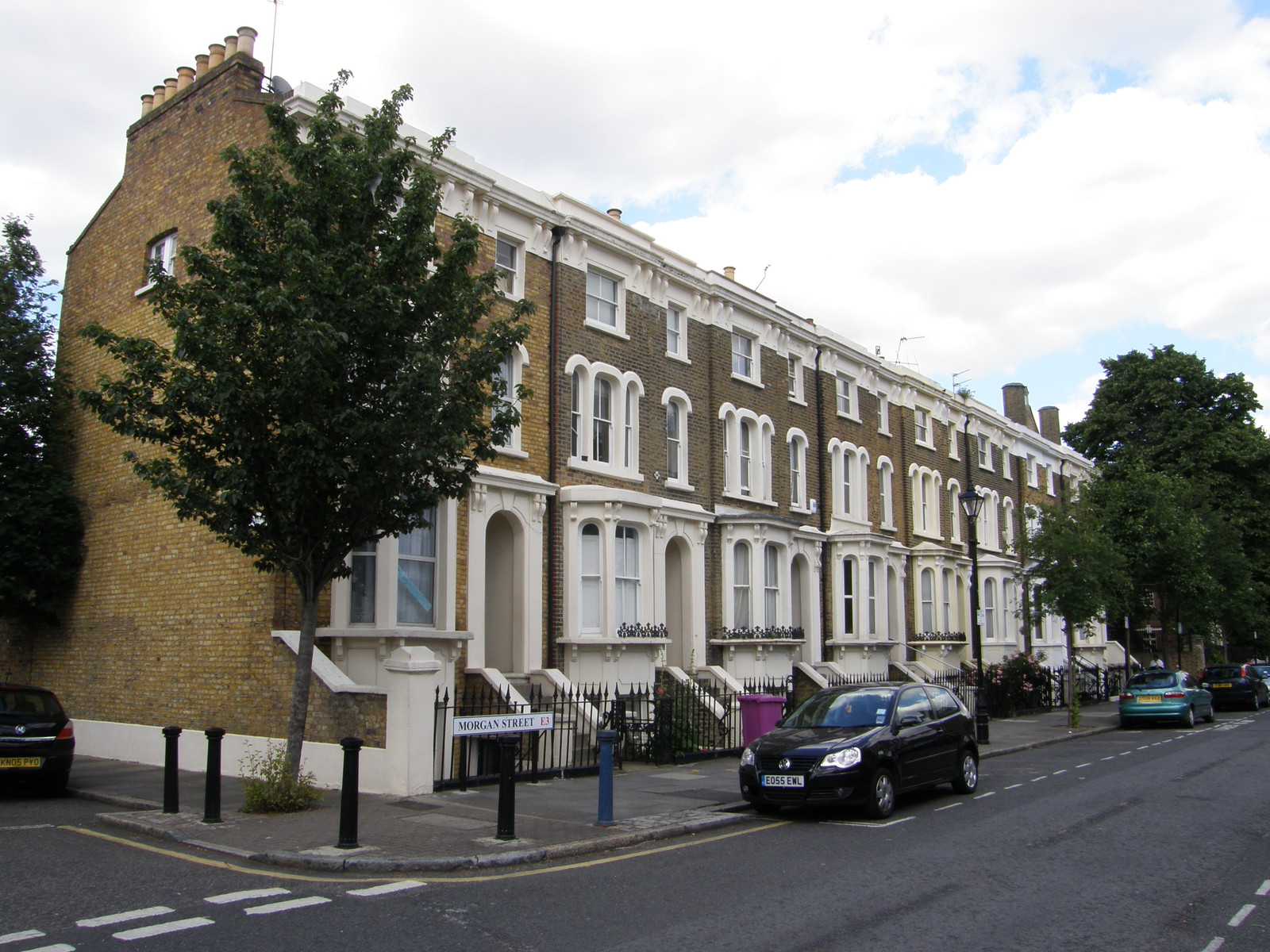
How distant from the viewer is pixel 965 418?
3609cm

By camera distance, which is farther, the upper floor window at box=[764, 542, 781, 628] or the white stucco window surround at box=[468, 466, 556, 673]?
the upper floor window at box=[764, 542, 781, 628]

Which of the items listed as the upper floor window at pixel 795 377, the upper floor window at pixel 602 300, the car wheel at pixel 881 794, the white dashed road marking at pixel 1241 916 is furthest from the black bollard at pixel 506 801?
the upper floor window at pixel 795 377

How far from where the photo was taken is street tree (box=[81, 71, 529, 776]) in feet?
34.4

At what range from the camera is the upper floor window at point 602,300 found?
2044 cm

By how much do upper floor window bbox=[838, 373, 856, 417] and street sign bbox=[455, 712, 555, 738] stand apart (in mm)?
17796

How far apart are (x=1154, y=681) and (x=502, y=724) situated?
20408 mm

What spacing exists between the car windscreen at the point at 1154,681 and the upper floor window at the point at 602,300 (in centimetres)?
1667

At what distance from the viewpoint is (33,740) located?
12344 mm

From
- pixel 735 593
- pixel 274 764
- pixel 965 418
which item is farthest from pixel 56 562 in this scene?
pixel 965 418

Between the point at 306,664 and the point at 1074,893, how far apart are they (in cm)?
789

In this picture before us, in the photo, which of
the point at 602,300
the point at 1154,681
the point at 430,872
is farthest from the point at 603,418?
the point at 1154,681

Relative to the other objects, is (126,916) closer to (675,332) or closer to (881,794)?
(881,794)

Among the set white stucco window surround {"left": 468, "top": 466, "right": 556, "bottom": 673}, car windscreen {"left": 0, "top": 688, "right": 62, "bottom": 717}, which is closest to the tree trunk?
car windscreen {"left": 0, "top": 688, "right": 62, "bottom": 717}

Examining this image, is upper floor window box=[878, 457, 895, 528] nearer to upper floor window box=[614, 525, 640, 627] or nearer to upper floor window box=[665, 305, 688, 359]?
upper floor window box=[665, 305, 688, 359]
